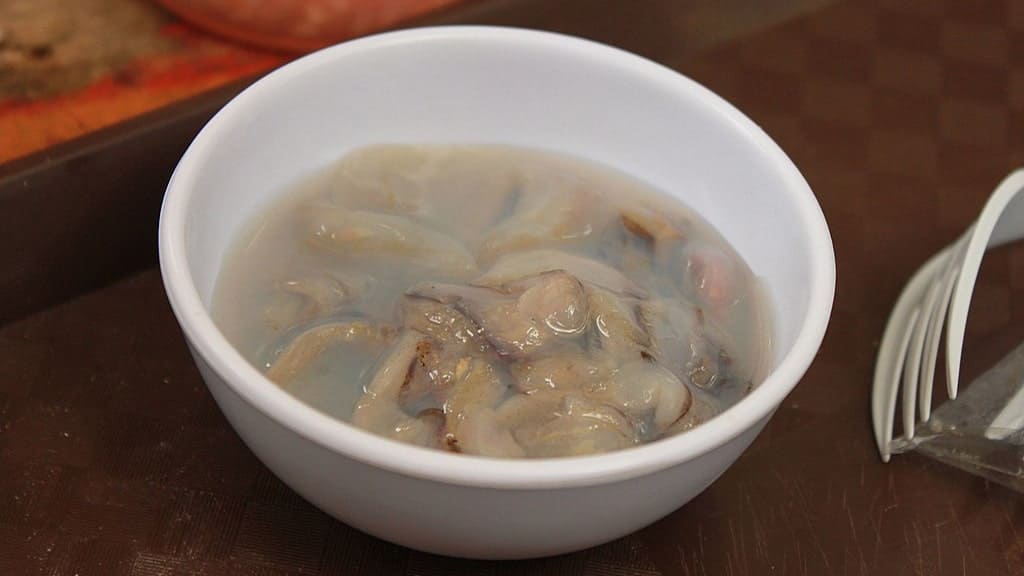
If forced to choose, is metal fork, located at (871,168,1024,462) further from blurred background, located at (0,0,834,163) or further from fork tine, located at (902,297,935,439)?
blurred background, located at (0,0,834,163)

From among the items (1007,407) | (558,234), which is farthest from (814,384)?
(558,234)

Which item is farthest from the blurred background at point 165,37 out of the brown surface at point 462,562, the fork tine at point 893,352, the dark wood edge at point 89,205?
the fork tine at point 893,352

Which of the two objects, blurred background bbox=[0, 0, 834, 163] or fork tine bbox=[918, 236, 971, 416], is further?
blurred background bbox=[0, 0, 834, 163]

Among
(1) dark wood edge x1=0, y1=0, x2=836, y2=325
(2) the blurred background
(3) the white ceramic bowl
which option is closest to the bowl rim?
(3) the white ceramic bowl

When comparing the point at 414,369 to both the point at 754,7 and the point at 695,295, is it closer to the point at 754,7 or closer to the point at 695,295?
the point at 695,295

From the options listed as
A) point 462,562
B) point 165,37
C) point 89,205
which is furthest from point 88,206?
point 462,562

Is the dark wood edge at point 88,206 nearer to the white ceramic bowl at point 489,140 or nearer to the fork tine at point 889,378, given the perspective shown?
the white ceramic bowl at point 489,140
